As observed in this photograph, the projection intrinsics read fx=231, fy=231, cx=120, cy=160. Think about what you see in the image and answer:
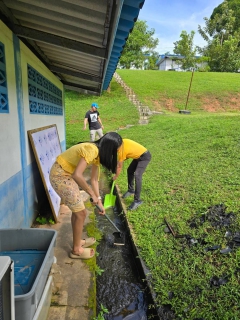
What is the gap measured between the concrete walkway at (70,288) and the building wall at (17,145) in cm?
68

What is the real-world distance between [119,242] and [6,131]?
221 cm

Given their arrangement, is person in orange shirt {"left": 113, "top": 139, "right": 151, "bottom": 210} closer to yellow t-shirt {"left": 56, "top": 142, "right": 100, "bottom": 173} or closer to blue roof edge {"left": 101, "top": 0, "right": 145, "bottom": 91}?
yellow t-shirt {"left": 56, "top": 142, "right": 100, "bottom": 173}

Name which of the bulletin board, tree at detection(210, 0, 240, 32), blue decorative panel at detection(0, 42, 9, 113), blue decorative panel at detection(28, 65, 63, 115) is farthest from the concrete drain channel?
tree at detection(210, 0, 240, 32)

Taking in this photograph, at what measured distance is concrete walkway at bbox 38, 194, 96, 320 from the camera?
2062mm

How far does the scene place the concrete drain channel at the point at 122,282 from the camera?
92.1 inches

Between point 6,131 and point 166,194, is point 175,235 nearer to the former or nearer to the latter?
point 166,194

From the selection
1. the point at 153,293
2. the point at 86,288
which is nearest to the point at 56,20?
the point at 86,288

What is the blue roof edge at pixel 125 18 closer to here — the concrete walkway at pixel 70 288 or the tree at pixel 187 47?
the concrete walkway at pixel 70 288

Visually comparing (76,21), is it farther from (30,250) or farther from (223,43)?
(223,43)

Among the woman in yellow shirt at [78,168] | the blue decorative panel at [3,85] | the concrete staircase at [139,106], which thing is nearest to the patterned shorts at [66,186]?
the woman in yellow shirt at [78,168]

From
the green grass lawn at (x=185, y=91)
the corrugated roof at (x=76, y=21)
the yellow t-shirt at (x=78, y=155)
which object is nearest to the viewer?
the corrugated roof at (x=76, y=21)

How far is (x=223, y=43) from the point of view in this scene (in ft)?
91.1

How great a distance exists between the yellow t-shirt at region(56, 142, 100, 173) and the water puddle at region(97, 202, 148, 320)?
1.41m

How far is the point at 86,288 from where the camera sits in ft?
7.72
